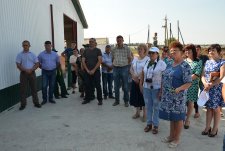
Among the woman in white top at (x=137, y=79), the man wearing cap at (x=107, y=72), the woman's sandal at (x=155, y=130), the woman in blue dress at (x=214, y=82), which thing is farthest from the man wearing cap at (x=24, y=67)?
the woman in blue dress at (x=214, y=82)

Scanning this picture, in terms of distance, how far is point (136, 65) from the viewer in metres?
6.64

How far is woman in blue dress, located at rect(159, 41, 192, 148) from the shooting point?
4.72 m

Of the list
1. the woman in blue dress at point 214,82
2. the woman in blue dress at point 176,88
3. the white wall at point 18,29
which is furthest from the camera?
the white wall at point 18,29

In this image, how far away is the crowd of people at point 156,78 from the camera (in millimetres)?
4871

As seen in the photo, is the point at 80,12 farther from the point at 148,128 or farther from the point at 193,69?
the point at 148,128

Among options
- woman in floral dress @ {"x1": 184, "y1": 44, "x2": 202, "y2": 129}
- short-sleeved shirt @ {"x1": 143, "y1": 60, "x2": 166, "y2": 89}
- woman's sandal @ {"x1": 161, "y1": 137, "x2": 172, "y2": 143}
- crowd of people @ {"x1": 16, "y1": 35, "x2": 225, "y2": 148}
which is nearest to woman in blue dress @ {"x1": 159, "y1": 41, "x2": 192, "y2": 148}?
crowd of people @ {"x1": 16, "y1": 35, "x2": 225, "y2": 148}

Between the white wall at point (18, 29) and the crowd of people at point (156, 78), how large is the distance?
43 centimetres

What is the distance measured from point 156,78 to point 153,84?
0.43 feet

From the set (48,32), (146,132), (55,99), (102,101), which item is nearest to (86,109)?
(102,101)

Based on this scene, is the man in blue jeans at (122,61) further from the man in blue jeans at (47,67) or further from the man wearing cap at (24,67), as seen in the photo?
the man wearing cap at (24,67)

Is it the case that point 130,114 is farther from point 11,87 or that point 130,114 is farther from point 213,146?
point 11,87

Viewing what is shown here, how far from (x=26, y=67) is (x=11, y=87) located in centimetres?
78

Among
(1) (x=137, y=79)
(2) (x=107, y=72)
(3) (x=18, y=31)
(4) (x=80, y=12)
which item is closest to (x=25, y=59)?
(3) (x=18, y=31)

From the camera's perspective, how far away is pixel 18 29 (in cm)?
Result: 878
